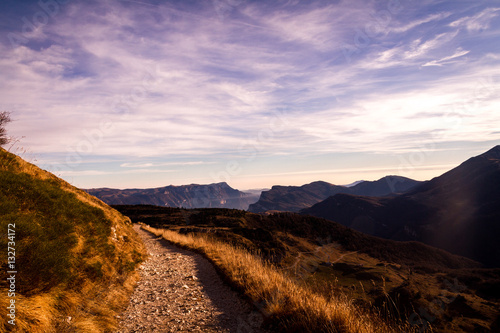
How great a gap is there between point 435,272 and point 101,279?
450 feet

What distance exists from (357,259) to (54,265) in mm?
121099

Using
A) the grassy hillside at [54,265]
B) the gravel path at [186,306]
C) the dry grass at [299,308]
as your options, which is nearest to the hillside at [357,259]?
the gravel path at [186,306]

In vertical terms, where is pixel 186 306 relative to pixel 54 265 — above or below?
below

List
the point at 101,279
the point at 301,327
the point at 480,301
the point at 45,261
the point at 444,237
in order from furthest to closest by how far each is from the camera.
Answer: the point at 444,237, the point at 480,301, the point at 101,279, the point at 45,261, the point at 301,327

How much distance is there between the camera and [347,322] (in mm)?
5355

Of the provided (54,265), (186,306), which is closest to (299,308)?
(186,306)

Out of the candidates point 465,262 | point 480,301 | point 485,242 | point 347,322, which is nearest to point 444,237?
point 485,242

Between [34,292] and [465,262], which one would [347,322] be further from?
[465,262]

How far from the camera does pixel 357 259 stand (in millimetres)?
108250

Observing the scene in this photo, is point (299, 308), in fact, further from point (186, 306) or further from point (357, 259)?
point (357, 259)

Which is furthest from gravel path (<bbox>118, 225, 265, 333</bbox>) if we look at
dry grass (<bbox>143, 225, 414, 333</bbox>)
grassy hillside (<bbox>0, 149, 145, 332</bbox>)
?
grassy hillside (<bbox>0, 149, 145, 332</bbox>)

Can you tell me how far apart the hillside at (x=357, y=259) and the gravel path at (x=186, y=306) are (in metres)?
23.6

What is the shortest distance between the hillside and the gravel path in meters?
23.6

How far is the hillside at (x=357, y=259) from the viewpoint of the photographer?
57.8 metres
